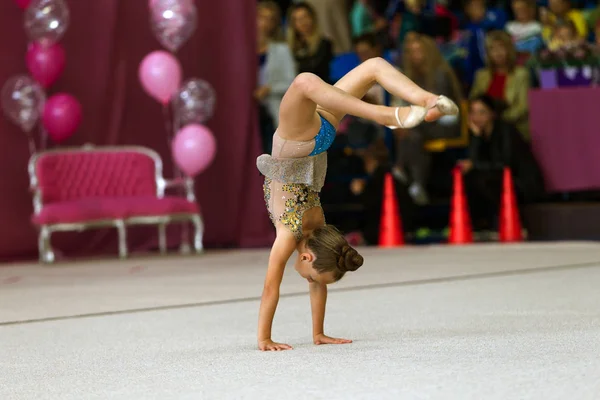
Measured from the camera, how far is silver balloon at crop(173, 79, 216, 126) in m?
8.61

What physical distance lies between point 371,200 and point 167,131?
1925 millimetres

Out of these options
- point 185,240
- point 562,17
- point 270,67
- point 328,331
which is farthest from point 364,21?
point 328,331

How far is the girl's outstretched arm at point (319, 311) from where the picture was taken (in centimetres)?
316

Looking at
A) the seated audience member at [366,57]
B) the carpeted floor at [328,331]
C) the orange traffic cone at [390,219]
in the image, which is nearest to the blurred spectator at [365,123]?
the seated audience member at [366,57]

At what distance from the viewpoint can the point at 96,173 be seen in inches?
348

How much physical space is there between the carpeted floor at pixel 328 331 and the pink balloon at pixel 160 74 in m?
2.47

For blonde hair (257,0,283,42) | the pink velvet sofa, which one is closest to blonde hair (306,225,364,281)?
the pink velvet sofa

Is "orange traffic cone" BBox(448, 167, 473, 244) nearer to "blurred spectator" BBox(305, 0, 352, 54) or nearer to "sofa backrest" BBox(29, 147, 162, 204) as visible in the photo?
"blurred spectator" BBox(305, 0, 352, 54)

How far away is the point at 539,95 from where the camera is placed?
28.2 feet

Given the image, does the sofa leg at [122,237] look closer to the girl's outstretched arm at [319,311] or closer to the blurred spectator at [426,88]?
the blurred spectator at [426,88]

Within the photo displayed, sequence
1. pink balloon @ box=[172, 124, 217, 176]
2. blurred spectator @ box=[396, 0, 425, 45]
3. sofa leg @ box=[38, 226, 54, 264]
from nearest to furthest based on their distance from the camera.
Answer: sofa leg @ box=[38, 226, 54, 264] < pink balloon @ box=[172, 124, 217, 176] < blurred spectator @ box=[396, 0, 425, 45]

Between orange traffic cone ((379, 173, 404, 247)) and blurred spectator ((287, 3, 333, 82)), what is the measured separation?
1038 millimetres

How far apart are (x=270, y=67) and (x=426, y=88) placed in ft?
4.31

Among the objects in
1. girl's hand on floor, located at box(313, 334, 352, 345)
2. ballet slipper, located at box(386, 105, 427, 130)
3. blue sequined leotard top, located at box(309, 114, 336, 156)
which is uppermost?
ballet slipper, located at box(386, 105, 427, 130)
